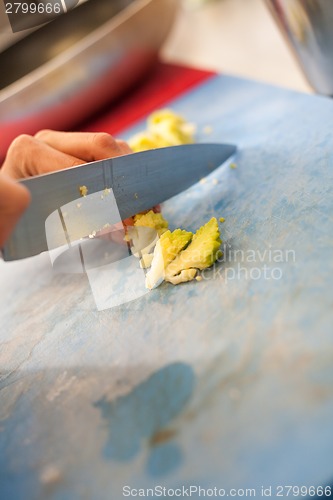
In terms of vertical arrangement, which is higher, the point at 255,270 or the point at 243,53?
the point at 255,270

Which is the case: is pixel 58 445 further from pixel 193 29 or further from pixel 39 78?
pixel 193 29

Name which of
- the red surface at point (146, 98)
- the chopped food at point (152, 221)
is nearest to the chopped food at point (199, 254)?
the chopped food at point (152, 221)

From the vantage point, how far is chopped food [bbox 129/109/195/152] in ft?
4.95

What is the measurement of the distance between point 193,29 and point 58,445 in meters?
2.56

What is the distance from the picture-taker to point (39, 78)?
1777 mm

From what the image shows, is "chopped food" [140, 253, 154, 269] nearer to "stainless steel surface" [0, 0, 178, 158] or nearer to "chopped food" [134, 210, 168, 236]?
"chopped food" [134, 210, 168, 236]

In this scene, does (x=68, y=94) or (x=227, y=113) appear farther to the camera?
(x=68, y=94)

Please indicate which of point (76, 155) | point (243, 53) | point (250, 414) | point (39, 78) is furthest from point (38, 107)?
point (250, 414)

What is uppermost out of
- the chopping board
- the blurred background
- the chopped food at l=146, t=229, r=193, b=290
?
the chopped food at l=146, t=229, r=193, b=290

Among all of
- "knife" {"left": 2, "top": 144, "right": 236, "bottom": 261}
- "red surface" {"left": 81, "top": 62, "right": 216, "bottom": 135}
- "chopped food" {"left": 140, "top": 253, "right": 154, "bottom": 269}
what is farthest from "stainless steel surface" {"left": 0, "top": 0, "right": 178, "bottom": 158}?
"chopped food" {"left": 140, "top": 253, "right": 154, "bottom": 269}

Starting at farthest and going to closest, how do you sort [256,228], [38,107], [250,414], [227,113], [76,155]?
[38,107]
[227,113]
[76,155]
[256,228]
[250,414]

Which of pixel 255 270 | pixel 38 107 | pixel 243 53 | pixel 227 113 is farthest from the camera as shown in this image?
pixel 243 53

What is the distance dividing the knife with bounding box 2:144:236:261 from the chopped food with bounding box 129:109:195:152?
10.5 inches

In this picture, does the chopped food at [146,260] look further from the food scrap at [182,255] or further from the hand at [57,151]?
the hand at [57,151]
